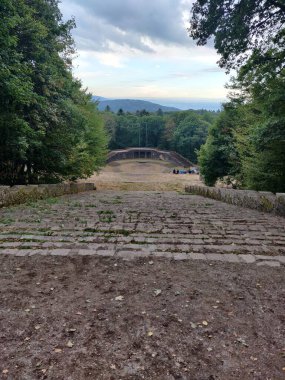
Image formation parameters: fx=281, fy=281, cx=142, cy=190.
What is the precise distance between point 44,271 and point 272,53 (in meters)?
9.87

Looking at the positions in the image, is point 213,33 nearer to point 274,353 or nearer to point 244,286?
point 244,286

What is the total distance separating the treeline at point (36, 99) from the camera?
→ 830cm

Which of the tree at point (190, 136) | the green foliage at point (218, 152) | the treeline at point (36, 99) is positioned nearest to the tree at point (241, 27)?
the treeline at point (36, 99)

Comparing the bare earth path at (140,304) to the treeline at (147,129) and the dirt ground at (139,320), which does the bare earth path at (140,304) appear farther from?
the treeline at (147,129)

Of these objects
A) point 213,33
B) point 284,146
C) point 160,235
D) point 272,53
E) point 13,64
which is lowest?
point 160,235

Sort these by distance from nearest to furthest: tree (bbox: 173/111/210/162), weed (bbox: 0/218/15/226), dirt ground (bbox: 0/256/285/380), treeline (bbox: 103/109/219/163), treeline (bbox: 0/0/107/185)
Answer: dirt ground (bbox: 0/256/285/380) < weed (bbox: 0/218/15/226) < treeline (bbox: 0/0/107/185) < tree (bbox: 173/111/210/162) < treeline (bbox: 103/109/219/163)

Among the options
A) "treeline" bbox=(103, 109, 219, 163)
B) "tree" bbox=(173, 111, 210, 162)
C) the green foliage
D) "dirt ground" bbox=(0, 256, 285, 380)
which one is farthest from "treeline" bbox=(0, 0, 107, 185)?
"treeline" bbox=(103, 109, 219, 163)

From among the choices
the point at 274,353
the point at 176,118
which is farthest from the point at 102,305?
the point at 176,118

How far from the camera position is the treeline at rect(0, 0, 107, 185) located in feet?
27.2

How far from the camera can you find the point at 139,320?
2695 mm

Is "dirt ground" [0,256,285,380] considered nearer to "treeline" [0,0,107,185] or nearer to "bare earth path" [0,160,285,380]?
"bare earth path" [0,160,285,380]

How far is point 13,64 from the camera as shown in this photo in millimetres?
8188

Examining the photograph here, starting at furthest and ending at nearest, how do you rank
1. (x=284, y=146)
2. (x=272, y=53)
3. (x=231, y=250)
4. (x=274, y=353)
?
(x=284, y=146) → (x=272, y=53) → (x=231, y=250) → (x=274, y=353)

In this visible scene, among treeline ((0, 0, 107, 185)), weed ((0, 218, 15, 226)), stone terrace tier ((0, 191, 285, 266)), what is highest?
treeline ((0, 0, 107, 185))
